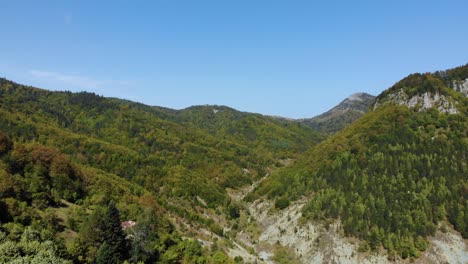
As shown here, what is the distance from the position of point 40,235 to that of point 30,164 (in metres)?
38.2

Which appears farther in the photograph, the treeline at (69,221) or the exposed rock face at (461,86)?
the exposed rock face at (461,86)

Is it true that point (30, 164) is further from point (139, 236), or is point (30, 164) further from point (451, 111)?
point (451, 111)

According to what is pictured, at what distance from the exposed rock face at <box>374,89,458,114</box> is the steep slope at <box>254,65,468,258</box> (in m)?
0.33

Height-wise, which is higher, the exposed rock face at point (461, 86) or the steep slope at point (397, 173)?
the exposed rock face at point (461, 86)

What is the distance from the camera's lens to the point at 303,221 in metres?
97.8

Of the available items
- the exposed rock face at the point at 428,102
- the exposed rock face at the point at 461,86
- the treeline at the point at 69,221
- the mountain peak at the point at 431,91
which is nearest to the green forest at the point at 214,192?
the treeline at the point at 69,221

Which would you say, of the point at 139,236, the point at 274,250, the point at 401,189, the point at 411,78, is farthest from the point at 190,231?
the point at 411,78

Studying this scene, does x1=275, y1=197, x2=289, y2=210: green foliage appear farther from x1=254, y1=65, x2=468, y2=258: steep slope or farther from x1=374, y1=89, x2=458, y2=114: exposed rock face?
x1=374, y1=89, x2=458, y2=114: exposed rock face

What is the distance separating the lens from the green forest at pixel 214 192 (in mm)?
56438

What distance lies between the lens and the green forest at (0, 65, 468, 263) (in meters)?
56.4

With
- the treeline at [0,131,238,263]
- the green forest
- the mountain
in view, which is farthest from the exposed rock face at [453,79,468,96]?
the treeline at [0,131,238,263]

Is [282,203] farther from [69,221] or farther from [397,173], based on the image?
[69,221]

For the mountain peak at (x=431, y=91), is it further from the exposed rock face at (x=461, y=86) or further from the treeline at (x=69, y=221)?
the treeline at (x=69, y=221)

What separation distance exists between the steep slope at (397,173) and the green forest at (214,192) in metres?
0.32
